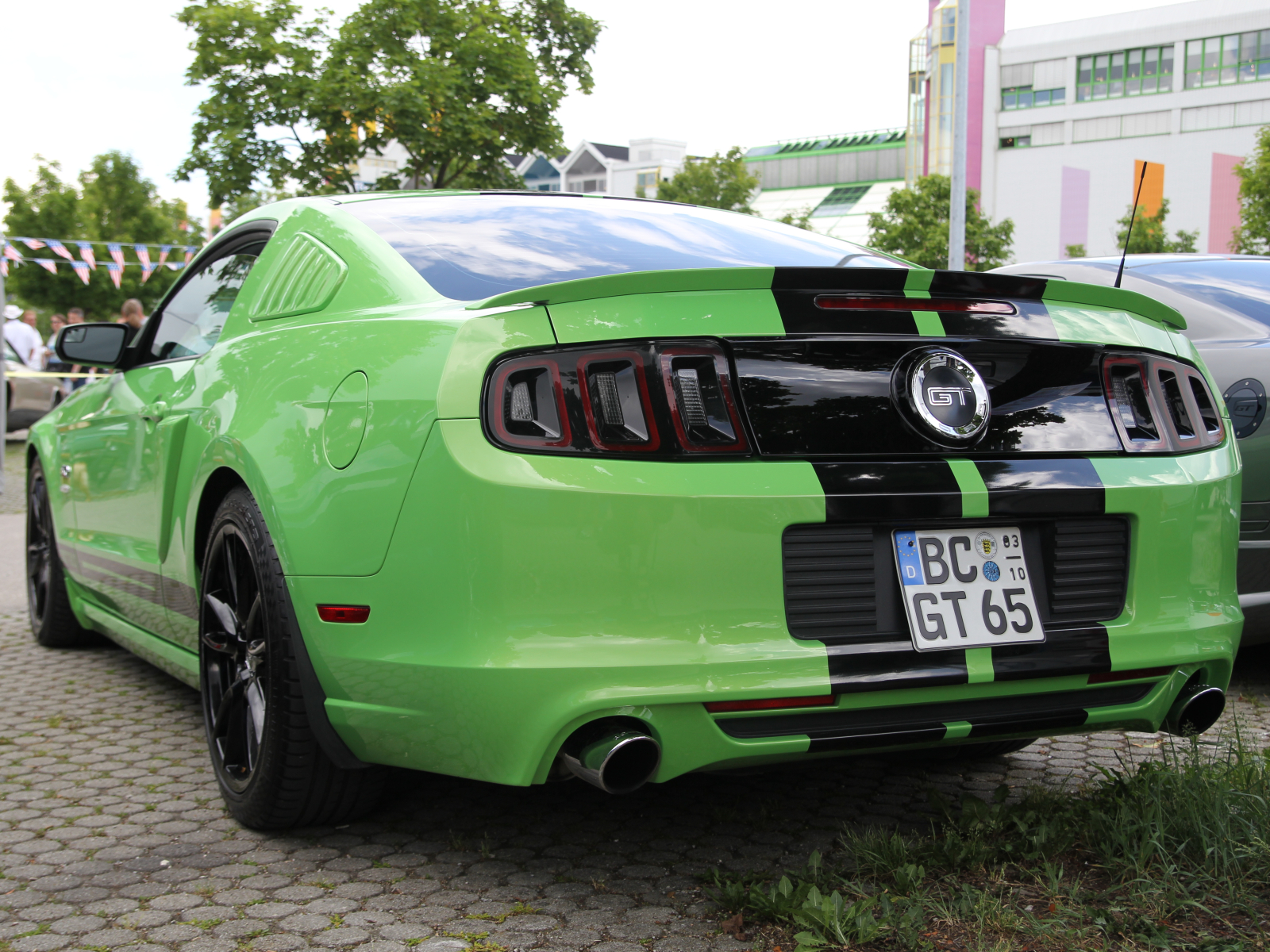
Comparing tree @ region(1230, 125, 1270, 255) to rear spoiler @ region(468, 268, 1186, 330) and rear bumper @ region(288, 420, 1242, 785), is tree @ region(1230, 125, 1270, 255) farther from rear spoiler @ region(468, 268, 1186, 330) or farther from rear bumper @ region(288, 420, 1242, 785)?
rear bumper @ region(288, 420, 1242, 785)

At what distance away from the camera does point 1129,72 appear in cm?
6762

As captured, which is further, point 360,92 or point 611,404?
point 360,92

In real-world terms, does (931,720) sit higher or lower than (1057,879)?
higher

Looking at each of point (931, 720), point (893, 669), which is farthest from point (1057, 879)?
point (893, 669)

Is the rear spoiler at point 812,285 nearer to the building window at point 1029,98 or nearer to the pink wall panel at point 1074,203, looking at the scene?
the pink wall panel at point 1074,203

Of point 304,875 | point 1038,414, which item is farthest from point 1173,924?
point 304,875

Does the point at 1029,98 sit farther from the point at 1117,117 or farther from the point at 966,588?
the point at 966,588

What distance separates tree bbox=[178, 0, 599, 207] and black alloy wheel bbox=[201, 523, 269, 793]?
2004cm

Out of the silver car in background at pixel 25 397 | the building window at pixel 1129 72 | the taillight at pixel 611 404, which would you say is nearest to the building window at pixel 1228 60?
the building window at pixel 1129 72

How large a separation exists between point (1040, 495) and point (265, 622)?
1665mm

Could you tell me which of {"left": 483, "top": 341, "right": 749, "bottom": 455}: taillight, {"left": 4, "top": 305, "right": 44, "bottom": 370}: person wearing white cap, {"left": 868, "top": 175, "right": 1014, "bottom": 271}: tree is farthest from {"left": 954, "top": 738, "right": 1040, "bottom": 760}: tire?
{"left": 868, "top": 175, "right": 1014, "bottom": 271}: tree

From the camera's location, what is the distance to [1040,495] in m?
2.48

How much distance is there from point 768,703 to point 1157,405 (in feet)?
3.80

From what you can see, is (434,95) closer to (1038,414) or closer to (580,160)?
(1038,414)
